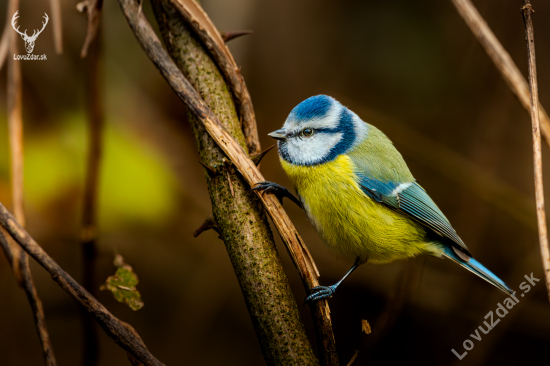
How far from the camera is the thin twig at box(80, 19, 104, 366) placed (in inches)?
56.4

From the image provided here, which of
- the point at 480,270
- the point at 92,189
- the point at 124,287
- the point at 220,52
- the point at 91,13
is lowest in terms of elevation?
the point at 480,270

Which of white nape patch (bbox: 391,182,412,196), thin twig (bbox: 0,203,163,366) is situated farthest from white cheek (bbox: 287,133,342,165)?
thin twig (bbox: 0,203,163,366)

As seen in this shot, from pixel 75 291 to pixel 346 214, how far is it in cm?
89

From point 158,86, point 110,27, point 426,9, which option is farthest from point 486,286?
point 110,27

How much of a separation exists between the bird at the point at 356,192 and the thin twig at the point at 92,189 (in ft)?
2.31

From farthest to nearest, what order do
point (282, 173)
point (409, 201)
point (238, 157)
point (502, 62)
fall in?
point (282, 173), point (409, 201), point (502, 62), point (238, 157)

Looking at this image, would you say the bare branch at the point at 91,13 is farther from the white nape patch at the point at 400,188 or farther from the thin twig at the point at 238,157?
the white nape patch at the point at 400,188

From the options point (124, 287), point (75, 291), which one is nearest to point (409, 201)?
point (124, 287)

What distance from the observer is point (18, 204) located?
1.15m

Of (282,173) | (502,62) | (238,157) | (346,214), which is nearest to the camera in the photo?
(238,157)

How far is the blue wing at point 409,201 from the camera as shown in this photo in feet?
4.61

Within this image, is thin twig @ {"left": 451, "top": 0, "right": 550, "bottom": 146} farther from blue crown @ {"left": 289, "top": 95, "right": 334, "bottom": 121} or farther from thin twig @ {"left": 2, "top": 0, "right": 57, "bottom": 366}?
thin twig @ {"left": 2, "top": 0, "right": 57, "bottom": 366}

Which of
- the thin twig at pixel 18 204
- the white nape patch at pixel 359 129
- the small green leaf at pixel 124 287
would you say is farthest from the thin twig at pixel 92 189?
the white nape patch at pixel 359 129

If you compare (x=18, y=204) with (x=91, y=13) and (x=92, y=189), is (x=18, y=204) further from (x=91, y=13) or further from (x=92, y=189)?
(x=91, y=13)
